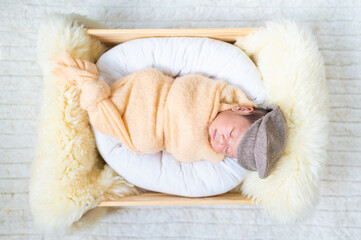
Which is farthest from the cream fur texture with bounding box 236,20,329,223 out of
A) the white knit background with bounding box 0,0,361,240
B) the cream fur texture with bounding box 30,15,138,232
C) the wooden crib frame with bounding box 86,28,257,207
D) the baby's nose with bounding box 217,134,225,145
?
the cream fur texture with bounding box 30,15,138,232

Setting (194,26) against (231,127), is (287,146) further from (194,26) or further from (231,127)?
(194,26)

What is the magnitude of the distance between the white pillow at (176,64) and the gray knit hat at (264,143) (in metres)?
0.18

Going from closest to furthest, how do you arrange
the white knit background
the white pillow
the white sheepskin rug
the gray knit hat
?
1. the gray knit hat
2. the white sheepskin rug
3. the white pillow
4. the white knit background

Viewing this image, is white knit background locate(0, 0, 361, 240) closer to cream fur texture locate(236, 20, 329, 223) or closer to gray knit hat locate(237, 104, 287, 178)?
cream fur texture locate(236, 20, 329, 223)

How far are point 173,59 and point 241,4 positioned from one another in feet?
1.69

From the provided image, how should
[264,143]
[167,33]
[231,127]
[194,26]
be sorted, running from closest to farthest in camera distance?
[264,143] → [231,127] → [167,33] → [194,26]

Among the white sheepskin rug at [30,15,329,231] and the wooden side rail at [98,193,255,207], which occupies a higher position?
the white sheepskin rug at [30,15,329,231]

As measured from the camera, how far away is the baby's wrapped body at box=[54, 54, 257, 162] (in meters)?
0.99

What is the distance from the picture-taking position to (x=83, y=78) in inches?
38.7

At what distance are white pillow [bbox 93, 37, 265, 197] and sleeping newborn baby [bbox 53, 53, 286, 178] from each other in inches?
2.2

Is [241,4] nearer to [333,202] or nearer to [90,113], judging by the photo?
[90,113]

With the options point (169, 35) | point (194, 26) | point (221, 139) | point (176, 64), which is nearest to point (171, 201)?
point (221, 139)

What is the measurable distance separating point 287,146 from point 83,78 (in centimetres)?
77

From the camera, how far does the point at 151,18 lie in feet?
4.33
